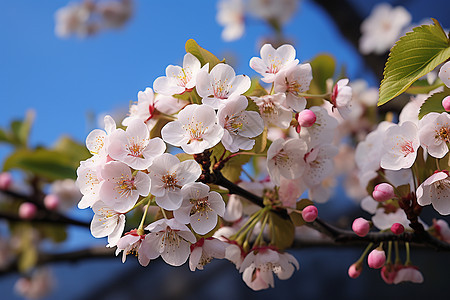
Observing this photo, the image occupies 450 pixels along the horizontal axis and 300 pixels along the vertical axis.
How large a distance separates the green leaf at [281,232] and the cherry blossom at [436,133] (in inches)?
9.4

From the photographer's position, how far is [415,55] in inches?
20.2

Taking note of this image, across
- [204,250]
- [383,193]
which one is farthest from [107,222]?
[383,193]

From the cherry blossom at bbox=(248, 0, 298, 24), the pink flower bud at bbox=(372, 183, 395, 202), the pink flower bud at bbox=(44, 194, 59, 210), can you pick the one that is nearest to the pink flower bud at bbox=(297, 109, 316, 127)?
the pink flower bud at bbox=(372, 183, 395, 202)

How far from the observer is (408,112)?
656 mm

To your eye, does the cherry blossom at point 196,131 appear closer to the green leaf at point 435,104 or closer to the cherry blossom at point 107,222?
the cherry blossom at point 107,222

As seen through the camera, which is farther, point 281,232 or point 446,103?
point 281,232

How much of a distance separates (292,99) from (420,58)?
0.16 metres

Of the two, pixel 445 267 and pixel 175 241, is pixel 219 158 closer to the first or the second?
pixel 175 241

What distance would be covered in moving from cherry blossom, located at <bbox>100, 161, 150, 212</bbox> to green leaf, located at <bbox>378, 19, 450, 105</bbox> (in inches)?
12.1

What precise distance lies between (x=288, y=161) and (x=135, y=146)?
236 millimetres

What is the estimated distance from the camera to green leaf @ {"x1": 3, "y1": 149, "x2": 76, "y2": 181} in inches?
43.9

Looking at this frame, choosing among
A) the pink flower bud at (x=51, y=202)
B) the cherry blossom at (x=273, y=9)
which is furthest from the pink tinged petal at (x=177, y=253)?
the cherry blossom at (x=273, y=9)

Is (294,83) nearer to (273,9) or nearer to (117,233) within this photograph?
(117,233)

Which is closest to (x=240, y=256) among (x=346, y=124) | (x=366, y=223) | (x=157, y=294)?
(x=366, y=223)
